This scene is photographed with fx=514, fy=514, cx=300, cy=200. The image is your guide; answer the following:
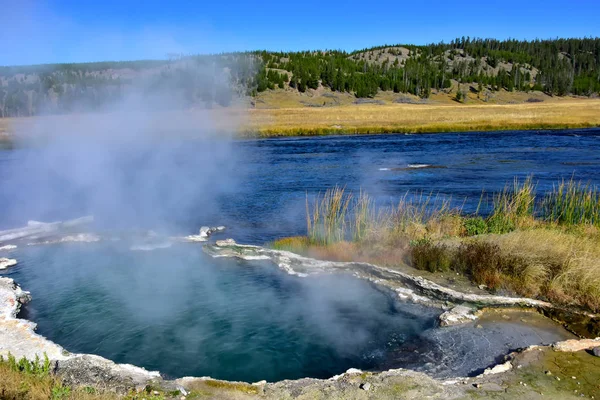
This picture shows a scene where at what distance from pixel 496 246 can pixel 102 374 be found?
574cm

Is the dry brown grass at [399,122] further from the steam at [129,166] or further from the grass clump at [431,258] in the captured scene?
the grass clump at [431,258]

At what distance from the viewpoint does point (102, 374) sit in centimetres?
497

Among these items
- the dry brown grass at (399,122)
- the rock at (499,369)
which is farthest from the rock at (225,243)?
the dry brown grass at (399,122)

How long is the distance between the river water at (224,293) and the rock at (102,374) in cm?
46

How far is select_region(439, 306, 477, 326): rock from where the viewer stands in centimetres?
626

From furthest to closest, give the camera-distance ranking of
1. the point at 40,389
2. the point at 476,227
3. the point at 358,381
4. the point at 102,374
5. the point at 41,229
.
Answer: the point at 41,229
the point at 476,227
the point at 102,374
the point at 358,381
the point at 40,389

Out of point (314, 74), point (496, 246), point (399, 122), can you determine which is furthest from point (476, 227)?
point (314, 74)

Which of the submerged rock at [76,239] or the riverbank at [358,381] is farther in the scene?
the submerged rock at [76,239]

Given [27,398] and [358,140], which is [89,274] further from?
[358,140]

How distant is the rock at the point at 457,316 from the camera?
6.26 m

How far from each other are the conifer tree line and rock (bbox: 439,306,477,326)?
9076 mm

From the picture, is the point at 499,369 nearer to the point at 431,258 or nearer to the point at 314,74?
the point at 431,258

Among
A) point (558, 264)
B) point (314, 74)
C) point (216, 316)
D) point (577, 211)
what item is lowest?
point (216, 316)

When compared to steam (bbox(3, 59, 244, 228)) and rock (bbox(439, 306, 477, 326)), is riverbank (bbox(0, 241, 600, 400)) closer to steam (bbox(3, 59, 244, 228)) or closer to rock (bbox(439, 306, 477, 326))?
rock (bbox(439, 306, 477, 326))
